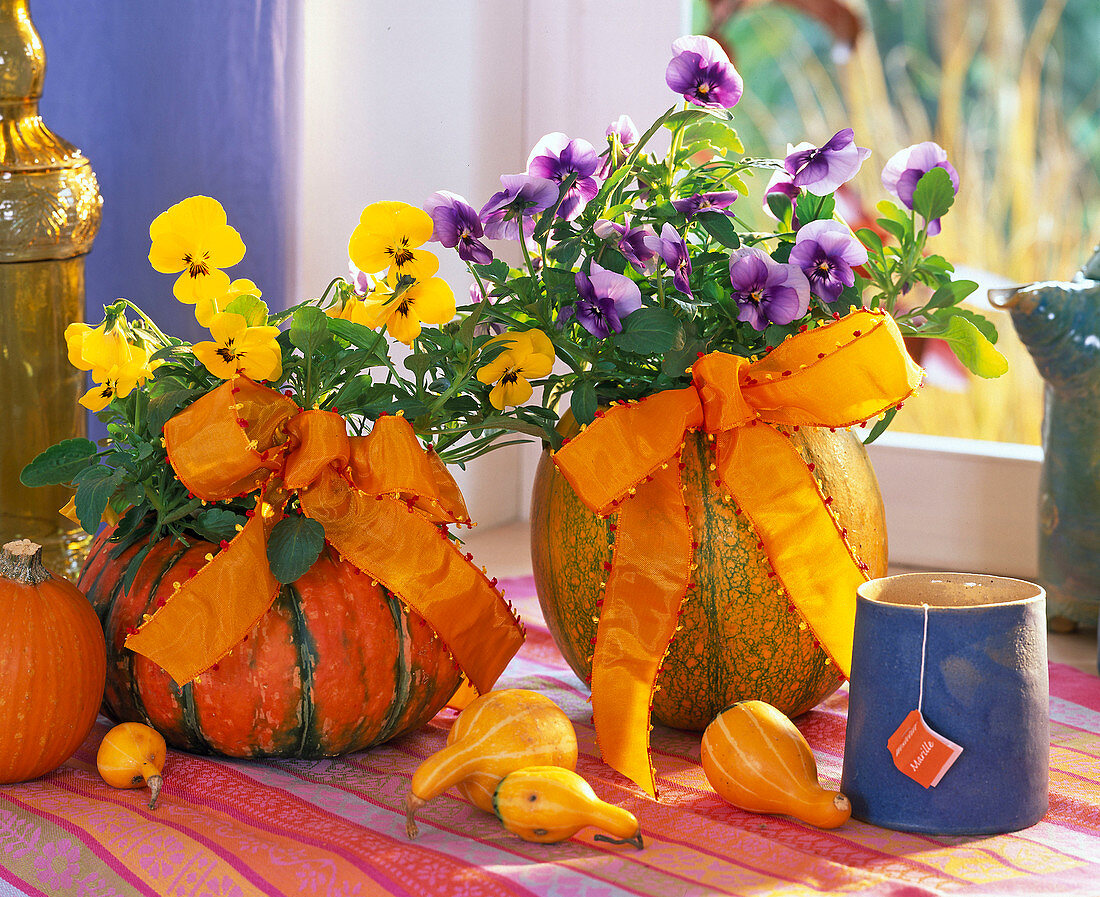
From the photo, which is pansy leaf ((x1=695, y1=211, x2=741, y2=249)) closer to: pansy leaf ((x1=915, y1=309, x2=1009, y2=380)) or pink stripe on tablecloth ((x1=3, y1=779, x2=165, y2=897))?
pansy leaf ((x1=915, y1=309, x2=1009, y2=380))

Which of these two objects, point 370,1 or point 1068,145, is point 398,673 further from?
point 1068,145

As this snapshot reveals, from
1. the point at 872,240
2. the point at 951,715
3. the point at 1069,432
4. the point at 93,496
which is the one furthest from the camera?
the point at 1069,432

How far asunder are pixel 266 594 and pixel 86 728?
132 millimetres

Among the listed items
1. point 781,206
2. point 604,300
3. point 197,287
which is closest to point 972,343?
point 781,206

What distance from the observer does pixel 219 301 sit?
76 cm

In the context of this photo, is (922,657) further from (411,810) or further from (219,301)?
(219,301)

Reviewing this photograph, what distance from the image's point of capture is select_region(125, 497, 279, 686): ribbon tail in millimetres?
707

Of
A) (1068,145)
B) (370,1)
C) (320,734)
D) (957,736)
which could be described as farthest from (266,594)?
(1068,145)

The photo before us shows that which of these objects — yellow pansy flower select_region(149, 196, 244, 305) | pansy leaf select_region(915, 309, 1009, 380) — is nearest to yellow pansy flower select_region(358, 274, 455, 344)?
yellow pansy flower select_region(149, 196, 244, 305)

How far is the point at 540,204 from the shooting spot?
2.41 ft

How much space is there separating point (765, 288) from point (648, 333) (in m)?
0.07

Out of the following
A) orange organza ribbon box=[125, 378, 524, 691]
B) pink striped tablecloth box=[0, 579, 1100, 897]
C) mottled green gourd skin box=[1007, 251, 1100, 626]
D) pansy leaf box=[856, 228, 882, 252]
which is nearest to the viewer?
pink striped tablecloth box=[0, 579, 1100, 897]

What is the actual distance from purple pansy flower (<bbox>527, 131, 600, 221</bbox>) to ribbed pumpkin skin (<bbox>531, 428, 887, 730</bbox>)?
161mm

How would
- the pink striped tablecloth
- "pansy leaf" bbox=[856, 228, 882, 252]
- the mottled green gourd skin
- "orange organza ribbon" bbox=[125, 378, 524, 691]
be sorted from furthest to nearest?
the mottled green gourd skin → "pansy leaf" bbox=[856, 228, 882, 252] → "orange organza ribbon" bbox=[125, 378, 524, 691] → the pink striped tablecloth
